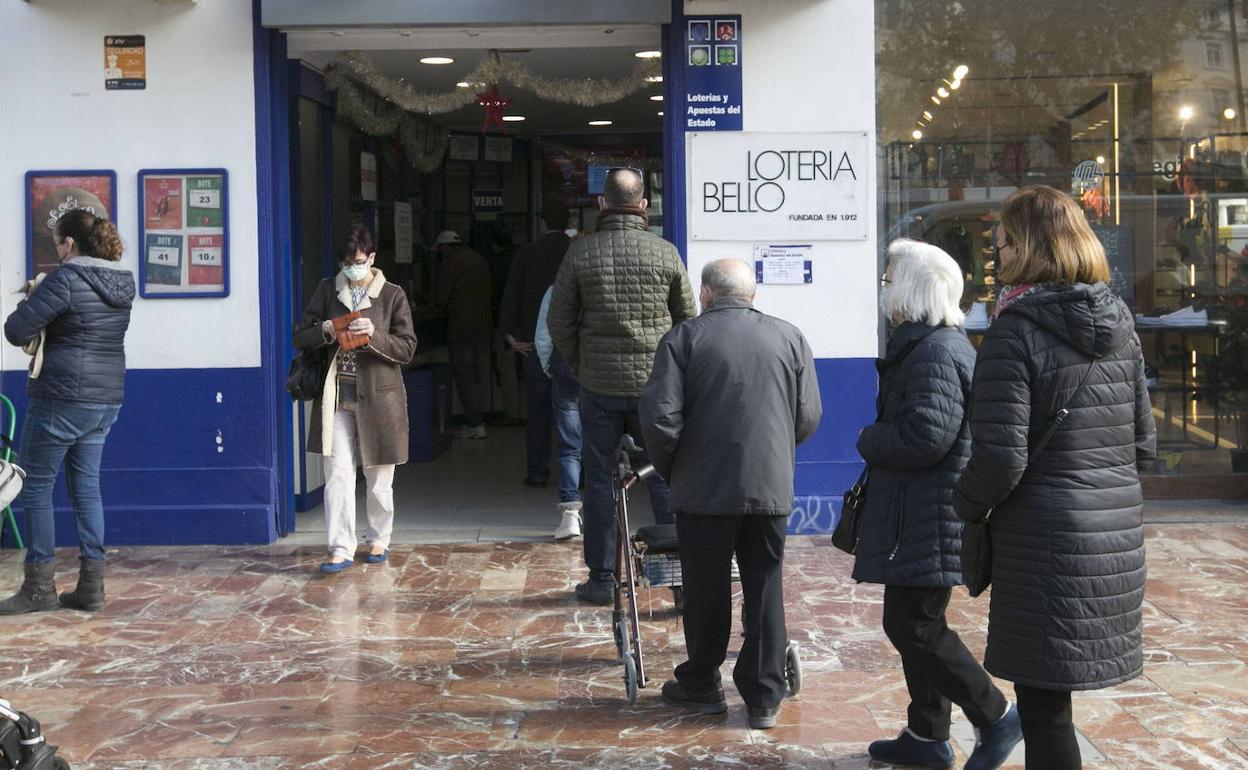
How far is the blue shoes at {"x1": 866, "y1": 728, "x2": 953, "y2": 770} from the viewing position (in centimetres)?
465

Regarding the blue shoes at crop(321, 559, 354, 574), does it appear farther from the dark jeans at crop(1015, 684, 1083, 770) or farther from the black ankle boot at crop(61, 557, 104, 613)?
the dark jeans at crop(1015, 684, 1083, 770)

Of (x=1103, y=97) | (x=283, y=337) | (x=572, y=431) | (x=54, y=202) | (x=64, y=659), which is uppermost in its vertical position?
(x=1103, y=97)

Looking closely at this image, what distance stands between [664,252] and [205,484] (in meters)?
3.11

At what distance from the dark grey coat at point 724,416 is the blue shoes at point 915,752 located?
2.69ft

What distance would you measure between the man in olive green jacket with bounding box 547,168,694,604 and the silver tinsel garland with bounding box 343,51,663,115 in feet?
8.79

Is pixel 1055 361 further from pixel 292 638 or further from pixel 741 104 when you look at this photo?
pixel 741 104

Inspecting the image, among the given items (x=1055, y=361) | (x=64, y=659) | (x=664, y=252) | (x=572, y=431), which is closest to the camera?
(x=1055, y=361)

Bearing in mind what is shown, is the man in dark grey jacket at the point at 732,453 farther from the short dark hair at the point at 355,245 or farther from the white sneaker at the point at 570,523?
the white sneaker at the point at 570,523

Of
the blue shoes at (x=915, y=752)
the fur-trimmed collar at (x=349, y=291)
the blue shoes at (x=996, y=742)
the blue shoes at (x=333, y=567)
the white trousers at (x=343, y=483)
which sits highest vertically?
the fur-trimmed collar at (x=349, y=291)

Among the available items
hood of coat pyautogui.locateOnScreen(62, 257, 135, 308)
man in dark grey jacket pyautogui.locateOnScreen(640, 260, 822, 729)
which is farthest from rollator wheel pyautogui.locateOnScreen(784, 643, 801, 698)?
hood of coat pyautogui.locateOnScreen(62, 257, 135, 308)

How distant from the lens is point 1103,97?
28.5ft

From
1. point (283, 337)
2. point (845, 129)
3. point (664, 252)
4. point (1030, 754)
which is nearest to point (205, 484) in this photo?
point (283, 337)

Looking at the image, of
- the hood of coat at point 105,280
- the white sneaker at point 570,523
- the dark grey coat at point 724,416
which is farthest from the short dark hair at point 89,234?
the dark grey coat at point 724,416

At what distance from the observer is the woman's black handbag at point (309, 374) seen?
7352 millimetres
